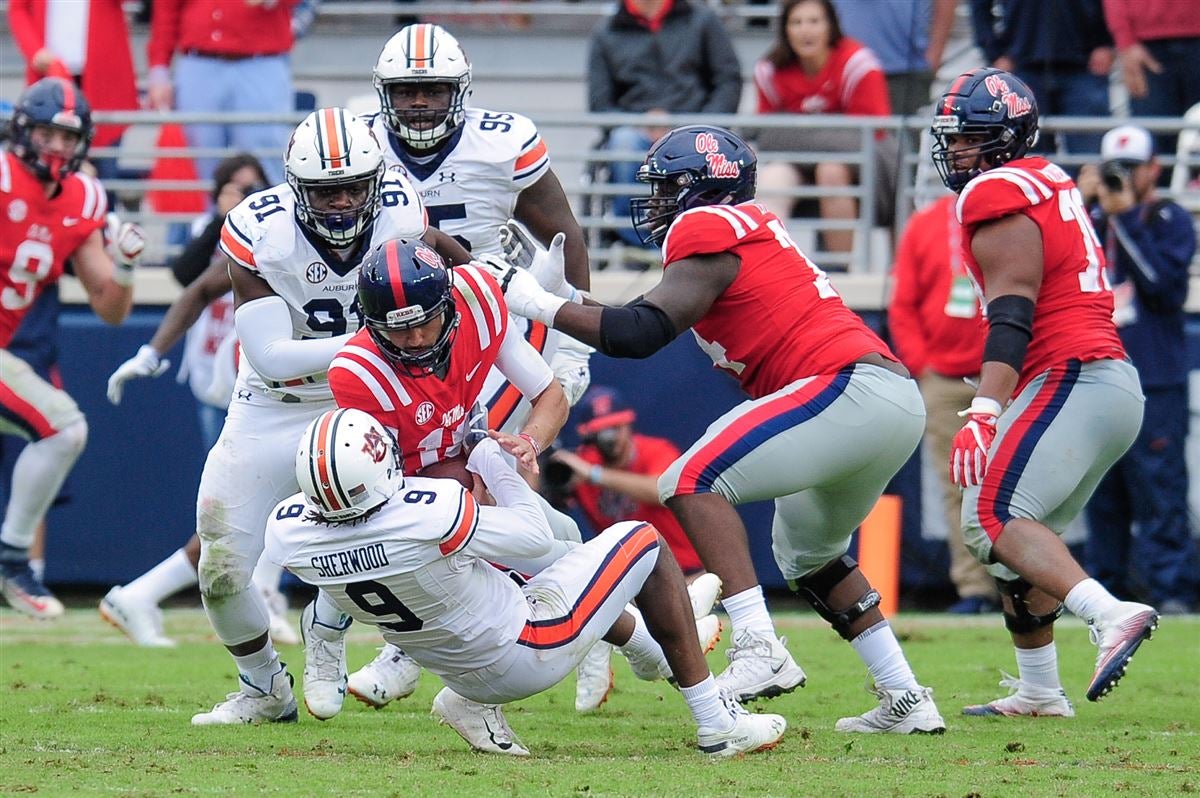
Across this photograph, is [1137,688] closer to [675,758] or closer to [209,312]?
[675,758]

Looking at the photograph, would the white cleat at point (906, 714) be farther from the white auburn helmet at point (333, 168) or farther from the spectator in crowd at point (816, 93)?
the spectator in crowd at point (816, 93)

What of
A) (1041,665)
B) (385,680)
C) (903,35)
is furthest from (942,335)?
(385,680)

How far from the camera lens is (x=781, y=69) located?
31.8ft

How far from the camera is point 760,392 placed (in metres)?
5.19

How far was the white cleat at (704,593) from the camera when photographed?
511 centimetres

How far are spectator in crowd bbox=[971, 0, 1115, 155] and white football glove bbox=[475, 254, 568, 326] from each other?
17.7 ft

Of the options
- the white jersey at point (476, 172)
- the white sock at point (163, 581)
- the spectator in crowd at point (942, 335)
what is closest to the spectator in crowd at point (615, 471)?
the spectator in crowd at point (942, 335)

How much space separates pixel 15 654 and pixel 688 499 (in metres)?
3.48

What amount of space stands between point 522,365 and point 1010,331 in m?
1.36

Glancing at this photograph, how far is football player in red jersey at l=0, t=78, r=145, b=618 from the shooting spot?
7.75 metres

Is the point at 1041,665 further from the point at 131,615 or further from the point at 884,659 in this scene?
the point at 131,615

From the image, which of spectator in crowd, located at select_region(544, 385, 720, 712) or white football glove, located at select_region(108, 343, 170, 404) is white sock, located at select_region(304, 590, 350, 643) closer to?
white football glove, located at select_region(108, 343, 170, 404)

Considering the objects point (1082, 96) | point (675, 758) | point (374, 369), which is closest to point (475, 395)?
point (374, 369)

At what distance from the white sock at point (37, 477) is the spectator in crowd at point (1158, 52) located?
561 cm
